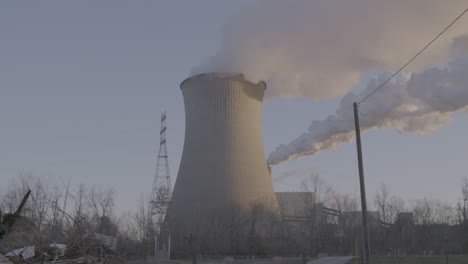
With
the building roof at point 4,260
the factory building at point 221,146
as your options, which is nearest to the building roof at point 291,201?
the factory building at point 221,146

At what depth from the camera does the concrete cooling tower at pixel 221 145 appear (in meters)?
18.5

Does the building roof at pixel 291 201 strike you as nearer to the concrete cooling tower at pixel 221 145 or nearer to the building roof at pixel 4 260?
the concrete cooling tower at pixel 221 145

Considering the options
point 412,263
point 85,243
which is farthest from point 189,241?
point 85,243

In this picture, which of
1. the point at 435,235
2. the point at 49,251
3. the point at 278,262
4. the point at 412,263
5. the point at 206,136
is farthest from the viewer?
the point at 435,235

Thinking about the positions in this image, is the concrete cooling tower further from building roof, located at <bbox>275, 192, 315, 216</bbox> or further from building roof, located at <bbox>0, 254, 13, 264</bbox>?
building roof, located at <bbox>275, 192, 315, 216</bbox>

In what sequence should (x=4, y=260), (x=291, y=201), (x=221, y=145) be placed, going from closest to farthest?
1. (x=4, y=260)
2. (x=221, y=145)
3. (x=291, y=201)

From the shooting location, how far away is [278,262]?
1725 cm

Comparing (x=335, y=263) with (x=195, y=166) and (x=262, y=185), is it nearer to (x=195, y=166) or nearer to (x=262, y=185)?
(x=262, y=185)

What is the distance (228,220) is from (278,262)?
5393 millimetres

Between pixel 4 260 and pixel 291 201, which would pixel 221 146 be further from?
pixel 291 201

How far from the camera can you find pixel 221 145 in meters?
18.5

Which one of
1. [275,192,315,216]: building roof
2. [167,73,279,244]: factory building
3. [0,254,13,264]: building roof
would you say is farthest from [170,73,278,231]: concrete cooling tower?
[275,192,315,216]: building roof

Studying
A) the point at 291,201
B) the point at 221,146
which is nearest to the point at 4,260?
the point at 221,146

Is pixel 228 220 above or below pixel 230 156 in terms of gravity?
below
